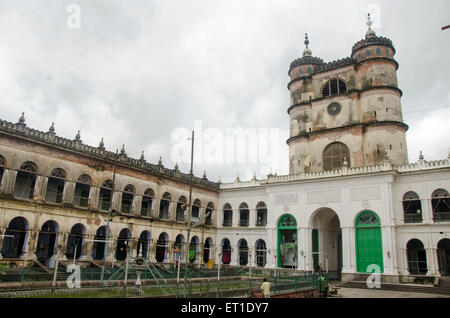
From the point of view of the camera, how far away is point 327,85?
1382 inches

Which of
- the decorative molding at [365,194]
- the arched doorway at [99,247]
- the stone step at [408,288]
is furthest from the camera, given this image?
the arched doorway at [99,247]

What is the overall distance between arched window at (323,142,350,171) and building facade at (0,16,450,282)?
3.9 inches

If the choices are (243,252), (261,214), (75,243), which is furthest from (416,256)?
(75,243)

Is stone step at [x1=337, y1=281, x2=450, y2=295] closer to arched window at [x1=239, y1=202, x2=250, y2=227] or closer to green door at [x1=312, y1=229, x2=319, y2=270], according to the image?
green door at [x1=312, y1=229, x2=319, y2=270]

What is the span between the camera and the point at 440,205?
25781 millimetres

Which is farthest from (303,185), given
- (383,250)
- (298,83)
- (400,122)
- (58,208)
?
(58,208)

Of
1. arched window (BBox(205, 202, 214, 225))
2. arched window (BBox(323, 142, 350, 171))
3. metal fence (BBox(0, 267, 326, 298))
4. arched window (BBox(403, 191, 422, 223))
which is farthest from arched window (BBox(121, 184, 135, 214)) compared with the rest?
arched window (BBox(403, 191, 422, 223))

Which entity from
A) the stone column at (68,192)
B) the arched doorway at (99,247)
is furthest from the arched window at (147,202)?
the stone column at (68,192)

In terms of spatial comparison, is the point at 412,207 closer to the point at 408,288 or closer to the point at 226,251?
the point at 408,288

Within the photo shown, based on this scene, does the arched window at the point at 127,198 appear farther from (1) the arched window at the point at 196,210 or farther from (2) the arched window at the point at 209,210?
(2) the arched window at the point at 209,210

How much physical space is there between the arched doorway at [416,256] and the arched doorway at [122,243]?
2169 centimetres

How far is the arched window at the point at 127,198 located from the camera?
28.9 metres
